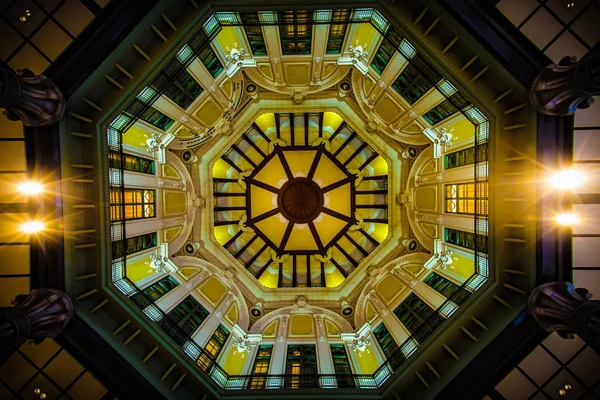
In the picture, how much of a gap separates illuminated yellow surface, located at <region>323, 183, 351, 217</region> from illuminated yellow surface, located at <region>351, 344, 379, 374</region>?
34.8 feet

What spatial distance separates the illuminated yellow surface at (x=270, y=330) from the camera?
18503mm

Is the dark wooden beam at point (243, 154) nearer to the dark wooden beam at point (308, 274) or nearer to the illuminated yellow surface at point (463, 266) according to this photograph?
the dark wooden beam at point (308, 274)

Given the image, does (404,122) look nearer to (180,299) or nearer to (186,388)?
(180,299)

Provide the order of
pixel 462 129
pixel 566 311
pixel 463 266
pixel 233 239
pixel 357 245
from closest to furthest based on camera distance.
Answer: pixel 566 311
pixel 462 129
pixel 463 266
pixel 233 239
pixel 357 245

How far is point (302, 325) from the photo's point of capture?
62.8ft

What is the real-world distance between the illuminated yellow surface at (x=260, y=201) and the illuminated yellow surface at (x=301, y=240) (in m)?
2.84

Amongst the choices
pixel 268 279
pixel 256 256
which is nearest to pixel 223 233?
pixel 256 256

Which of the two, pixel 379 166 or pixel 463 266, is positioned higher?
pixel 379 166

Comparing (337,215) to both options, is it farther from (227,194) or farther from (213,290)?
(213,290)

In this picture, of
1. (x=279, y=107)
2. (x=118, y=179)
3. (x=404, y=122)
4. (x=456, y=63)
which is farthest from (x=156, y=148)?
(x=456, y=63)

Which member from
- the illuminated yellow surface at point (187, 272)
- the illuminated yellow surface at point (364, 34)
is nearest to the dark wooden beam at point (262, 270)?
the illuminated yellow surface at point (187, 272)

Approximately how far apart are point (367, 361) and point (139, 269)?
12088mm

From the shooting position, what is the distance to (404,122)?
55.7 ft

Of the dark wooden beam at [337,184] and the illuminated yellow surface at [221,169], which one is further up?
the illuminated yellow surface at [221,169]
